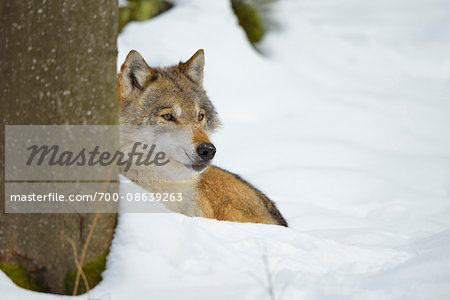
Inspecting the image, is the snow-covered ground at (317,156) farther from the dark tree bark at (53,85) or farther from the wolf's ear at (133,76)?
the wolf's ear at (133,76)

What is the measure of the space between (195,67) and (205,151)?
95cm

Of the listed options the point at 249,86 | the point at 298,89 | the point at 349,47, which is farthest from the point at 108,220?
the point at 349,47

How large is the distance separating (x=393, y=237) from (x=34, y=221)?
3.07m

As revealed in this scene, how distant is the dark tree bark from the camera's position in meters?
2.32

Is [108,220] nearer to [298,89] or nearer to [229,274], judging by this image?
[229,274]

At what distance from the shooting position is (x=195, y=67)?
430cm

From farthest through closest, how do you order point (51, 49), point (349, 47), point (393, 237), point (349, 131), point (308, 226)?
1. point (349, 47)
2. point (349, 131)
3. point (308, 226)
4. point (393, 237)
5. point (51, 49)

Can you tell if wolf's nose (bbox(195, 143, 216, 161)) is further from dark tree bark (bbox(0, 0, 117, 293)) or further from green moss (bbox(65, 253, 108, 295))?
green moss (bbox(65, 253, 108, 295))

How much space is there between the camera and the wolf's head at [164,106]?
3.74m

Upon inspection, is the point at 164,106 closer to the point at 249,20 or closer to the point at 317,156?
the point at 317,156

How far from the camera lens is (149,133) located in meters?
3.83

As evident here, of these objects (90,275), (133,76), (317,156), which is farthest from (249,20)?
(90,275)

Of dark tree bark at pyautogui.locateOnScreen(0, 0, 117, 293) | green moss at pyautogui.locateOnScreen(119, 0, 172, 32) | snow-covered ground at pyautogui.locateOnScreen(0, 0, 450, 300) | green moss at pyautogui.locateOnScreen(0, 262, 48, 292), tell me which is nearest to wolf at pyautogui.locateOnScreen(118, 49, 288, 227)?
snow-covered ground at pyautogui.locateOnScreen(0, 0, 450, 300)

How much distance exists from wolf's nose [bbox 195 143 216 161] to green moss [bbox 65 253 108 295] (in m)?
1.34
